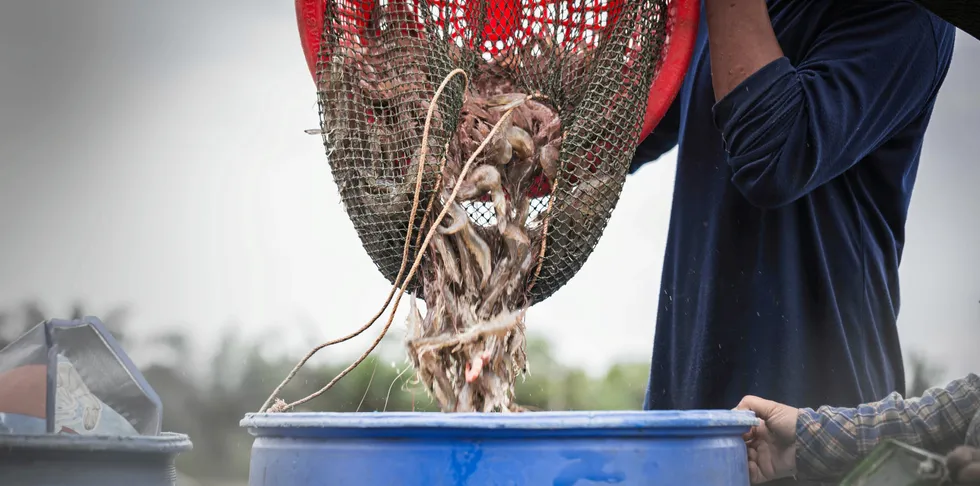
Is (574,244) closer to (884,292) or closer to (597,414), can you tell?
(597,414)

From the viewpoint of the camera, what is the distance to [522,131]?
4.28 feet

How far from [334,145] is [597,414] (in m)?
0.65

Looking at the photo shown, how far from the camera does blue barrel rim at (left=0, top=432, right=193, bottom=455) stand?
3.36 ft

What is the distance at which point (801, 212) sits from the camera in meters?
1.50

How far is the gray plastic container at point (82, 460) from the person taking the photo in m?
1.03

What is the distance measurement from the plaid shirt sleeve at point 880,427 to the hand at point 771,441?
16 millimetres

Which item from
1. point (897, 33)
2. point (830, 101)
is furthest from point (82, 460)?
point (897, 33)

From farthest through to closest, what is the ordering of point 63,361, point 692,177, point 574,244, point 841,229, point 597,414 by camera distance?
point 692,177, point 841,229, point 574,244, point 63,361, point 597,414

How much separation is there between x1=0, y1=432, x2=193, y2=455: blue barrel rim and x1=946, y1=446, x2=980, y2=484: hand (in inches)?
36.2

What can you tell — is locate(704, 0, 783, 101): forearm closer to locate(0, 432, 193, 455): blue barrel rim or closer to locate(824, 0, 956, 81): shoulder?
locate(824, 0, 956, 81): shoulder

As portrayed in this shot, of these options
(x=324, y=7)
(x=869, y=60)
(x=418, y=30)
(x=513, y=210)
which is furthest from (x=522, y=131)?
(x=869, y=60)

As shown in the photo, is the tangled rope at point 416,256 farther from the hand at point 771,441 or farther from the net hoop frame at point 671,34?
the hand at point 771,441

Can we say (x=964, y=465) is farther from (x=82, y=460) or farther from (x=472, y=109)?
(x=82, y=460)

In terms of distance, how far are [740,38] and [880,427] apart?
0.57 m
